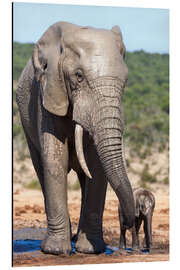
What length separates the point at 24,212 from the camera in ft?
33.1

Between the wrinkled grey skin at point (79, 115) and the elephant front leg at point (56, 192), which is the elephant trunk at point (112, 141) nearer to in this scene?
the wrinkled grey skin at point (79, 115)

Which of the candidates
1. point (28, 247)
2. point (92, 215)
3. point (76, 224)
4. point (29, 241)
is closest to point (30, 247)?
point (28, 247)

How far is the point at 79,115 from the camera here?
5.11m

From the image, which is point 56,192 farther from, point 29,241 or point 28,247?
point 29,241

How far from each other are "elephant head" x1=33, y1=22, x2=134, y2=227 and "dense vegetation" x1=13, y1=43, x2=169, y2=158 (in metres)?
10.3

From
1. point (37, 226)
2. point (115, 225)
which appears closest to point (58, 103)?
point (37, 226)

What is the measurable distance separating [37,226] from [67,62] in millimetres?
3506

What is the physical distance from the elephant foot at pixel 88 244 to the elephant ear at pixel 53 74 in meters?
1.30

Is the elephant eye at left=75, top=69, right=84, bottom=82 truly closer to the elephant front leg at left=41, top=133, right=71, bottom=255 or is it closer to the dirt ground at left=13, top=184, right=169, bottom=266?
the elephant front leg at left=41, top=133, right=71, bottom=255

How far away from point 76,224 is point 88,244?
3033 millimetres

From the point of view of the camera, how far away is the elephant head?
496 cm

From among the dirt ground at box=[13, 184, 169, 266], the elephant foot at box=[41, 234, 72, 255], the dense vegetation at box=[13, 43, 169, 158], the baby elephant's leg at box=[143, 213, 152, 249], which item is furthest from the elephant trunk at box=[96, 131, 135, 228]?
the dense vegetation at box=[13, 43, 169, 158]

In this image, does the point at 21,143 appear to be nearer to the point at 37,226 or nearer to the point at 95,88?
the point at 37,226

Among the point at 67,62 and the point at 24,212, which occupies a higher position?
the point at 67,62
